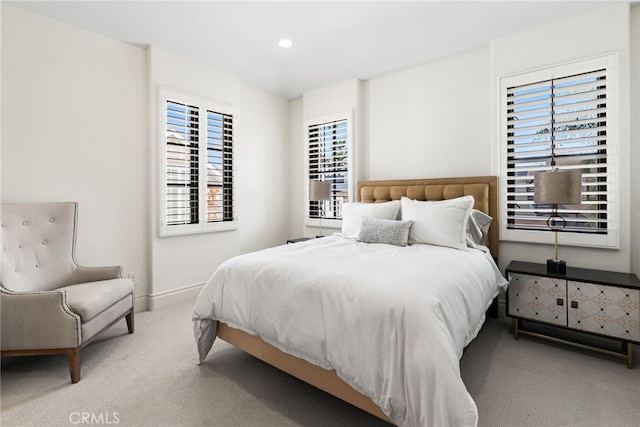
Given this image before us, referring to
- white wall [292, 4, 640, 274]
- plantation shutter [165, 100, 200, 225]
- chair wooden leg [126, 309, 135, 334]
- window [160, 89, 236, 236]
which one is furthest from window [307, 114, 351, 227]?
chair wooden leg [126, 309, 135, 334]

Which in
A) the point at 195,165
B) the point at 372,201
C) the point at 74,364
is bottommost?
the point at 74,364

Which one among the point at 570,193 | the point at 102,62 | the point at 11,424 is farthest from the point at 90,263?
the point at 570,193

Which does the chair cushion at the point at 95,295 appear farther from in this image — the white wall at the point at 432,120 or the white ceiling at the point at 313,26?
the white wall at the point at 432,120

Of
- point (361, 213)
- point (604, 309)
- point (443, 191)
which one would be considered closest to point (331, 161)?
point (361, 213)

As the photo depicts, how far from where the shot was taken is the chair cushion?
2137mm

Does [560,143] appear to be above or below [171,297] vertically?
above

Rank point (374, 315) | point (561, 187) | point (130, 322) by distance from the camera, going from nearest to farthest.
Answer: point (374, 315) → point (561, 187) → point (130, 322)

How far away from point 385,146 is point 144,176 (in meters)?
2.95

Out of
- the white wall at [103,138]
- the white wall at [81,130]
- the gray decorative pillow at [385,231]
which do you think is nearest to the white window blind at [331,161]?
the white wall at [103,138]

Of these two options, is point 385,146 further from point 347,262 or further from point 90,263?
point 90,263

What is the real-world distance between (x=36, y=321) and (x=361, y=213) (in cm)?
278

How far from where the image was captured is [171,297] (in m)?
3.55

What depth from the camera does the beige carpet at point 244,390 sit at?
1703mm

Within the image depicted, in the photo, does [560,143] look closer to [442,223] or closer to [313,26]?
[442,223]
